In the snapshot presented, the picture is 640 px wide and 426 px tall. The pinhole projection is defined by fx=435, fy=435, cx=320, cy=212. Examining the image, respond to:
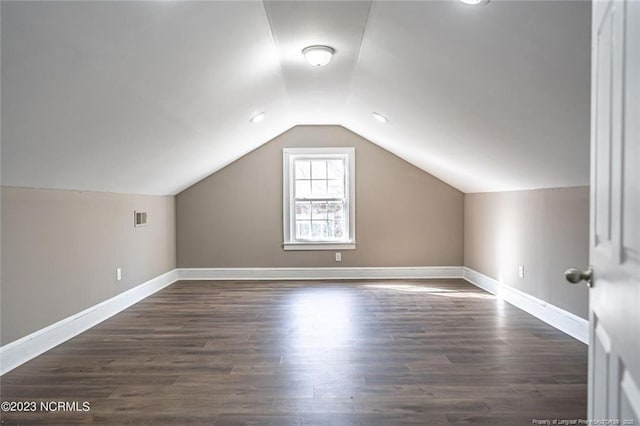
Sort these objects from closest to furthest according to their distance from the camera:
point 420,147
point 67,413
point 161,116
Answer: point 67,413, point 161,116, point 420,147

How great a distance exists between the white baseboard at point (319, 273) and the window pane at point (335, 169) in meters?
1.39

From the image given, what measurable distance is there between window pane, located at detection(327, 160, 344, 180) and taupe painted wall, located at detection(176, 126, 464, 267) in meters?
0.26

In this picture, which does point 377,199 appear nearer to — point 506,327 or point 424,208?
point 424,208

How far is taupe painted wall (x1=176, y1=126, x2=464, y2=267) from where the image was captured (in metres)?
6.40

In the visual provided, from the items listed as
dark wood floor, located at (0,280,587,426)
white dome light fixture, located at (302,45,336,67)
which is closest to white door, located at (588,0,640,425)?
dark wood floor, located at (0,280,587,426)

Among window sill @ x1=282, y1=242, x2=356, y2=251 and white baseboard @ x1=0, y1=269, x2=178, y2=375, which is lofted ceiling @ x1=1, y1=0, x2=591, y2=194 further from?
window sill @ x1=282, y1=242, x2=356, y2=251

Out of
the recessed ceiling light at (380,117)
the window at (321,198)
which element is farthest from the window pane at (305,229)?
the recessed ceiling light at (380,117)

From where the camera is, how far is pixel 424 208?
6.42 metres

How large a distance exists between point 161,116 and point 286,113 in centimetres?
216

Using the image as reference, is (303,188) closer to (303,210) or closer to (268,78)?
(303,210)

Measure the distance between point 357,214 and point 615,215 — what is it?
546 centimetres

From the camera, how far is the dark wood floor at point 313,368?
232 cm

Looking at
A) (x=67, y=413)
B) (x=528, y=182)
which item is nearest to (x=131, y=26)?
(x=67, y=413)

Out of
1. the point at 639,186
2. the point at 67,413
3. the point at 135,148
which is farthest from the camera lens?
the point at 135,148
